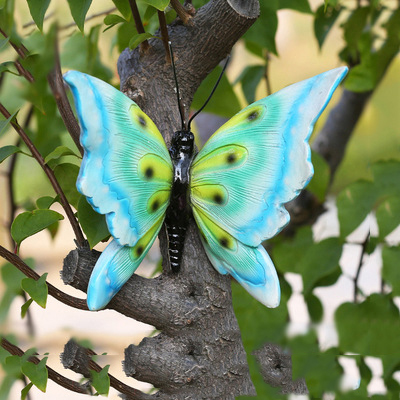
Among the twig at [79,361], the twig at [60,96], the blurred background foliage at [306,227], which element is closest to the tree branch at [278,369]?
the blurred background foliage at [306,227]

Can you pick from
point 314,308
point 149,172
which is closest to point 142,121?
point 149,172

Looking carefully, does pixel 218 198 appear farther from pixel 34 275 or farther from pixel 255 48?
pixel 255 48

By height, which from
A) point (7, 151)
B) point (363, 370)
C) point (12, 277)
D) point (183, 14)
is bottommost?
point (363, 370)

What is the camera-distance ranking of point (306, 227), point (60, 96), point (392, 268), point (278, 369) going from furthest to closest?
point (306, 227) < point (392, 268) < point (278, 369) < point (60, 96)

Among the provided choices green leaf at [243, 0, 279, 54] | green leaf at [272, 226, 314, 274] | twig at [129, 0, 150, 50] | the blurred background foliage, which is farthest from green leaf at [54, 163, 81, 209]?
green leaf at [272, 226, 314, 274]

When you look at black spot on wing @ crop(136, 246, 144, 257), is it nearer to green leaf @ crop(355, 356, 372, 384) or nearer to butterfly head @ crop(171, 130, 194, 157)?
butterfly head @ crop(171, 130, 194, 157)

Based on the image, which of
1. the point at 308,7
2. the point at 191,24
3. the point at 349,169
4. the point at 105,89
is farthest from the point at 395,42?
the point at 349,169
